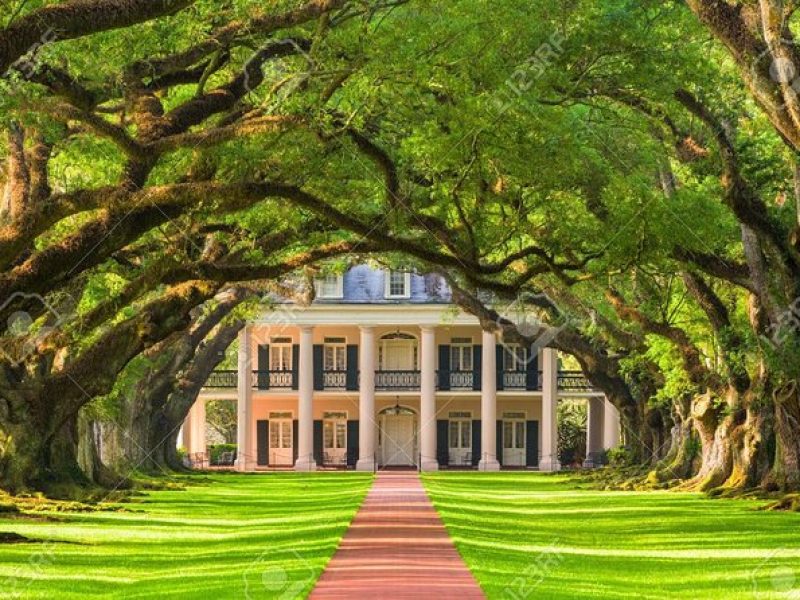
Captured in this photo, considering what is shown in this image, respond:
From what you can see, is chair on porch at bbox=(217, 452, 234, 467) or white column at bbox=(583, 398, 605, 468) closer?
white column at bbox=(583, 398, 605, 468)

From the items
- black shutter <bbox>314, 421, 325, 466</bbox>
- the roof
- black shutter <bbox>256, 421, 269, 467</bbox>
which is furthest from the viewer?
black shutter <bbox>256, 421, 269, 467</bbox>

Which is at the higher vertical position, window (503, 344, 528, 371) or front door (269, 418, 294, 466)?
window (503, 344, 528, 371)

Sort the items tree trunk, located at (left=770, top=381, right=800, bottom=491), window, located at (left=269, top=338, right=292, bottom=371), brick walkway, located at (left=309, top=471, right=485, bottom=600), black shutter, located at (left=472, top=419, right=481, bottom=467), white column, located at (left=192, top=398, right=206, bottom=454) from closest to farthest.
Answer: brick walkway, located at (left=309, top=471, right=485, bottom=600)
tree trunk, located at (left=770, top=381, right=800, bottom=491)
black shutter, located at (left=472, top=419, right=481, bottom=467)
window, located at (left=269, top=338, right=292, bottom=371)
white column, located at (left=192, top=398, right=206, bottom=454)

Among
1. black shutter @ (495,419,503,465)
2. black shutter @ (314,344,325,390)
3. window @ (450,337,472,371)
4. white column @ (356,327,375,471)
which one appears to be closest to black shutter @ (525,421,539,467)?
black shutter @ (495,419,503,465)

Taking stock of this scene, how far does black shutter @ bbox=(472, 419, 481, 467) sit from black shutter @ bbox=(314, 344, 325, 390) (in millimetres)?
7139

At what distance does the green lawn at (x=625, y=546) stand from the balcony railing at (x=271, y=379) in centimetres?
3287

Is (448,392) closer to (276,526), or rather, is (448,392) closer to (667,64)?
(276,526)

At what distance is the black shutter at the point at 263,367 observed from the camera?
7838cm

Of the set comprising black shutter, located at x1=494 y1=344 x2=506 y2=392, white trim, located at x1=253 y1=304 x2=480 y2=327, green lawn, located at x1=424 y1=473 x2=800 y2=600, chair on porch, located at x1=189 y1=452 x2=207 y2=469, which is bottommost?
green lawn, located at x1=424 y1=473 x2=800 y2=600

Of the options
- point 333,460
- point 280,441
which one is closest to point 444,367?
point 333,460

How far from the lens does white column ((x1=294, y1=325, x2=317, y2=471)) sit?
7488 cm

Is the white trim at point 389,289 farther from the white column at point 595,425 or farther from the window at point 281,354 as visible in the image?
the white column at point 595,425

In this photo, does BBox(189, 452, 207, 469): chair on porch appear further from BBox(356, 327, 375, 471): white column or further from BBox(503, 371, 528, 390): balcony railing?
BBox(503, 371, 528, 390): balcony railing

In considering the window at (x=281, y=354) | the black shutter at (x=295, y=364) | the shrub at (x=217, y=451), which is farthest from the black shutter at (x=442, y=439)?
the shrub at (x=217, y=451)
